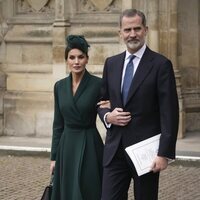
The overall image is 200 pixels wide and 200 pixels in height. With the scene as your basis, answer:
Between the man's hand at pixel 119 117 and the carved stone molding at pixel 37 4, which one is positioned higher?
the carved stone molding at pixel 37 4

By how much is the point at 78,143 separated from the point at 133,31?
1.15 meters

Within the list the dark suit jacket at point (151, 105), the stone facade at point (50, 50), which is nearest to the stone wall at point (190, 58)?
the stone facade at point (50, 50)

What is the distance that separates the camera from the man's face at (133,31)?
418cm

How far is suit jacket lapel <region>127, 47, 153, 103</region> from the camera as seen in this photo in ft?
13.8

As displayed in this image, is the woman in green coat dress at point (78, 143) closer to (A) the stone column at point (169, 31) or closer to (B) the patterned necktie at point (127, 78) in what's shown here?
(B) the patterned necktie at point (127, 78)

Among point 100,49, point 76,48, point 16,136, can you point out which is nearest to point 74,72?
point 76,48

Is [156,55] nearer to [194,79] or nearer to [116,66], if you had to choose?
[116,66]

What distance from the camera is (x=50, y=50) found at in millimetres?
11156

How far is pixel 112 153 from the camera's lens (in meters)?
4.31

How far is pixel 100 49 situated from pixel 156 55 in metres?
6.42

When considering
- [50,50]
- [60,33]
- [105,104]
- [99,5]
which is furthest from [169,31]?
[105,104]

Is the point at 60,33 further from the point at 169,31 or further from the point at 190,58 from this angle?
the point at 190,58

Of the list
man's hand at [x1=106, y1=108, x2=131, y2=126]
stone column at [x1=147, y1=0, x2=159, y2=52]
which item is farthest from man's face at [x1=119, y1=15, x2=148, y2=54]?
stone column at [x1=147, y1=0, x2=159, y2=52]

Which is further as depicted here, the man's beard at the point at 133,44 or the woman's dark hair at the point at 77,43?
the woman's dark hair at the point at 77,43
